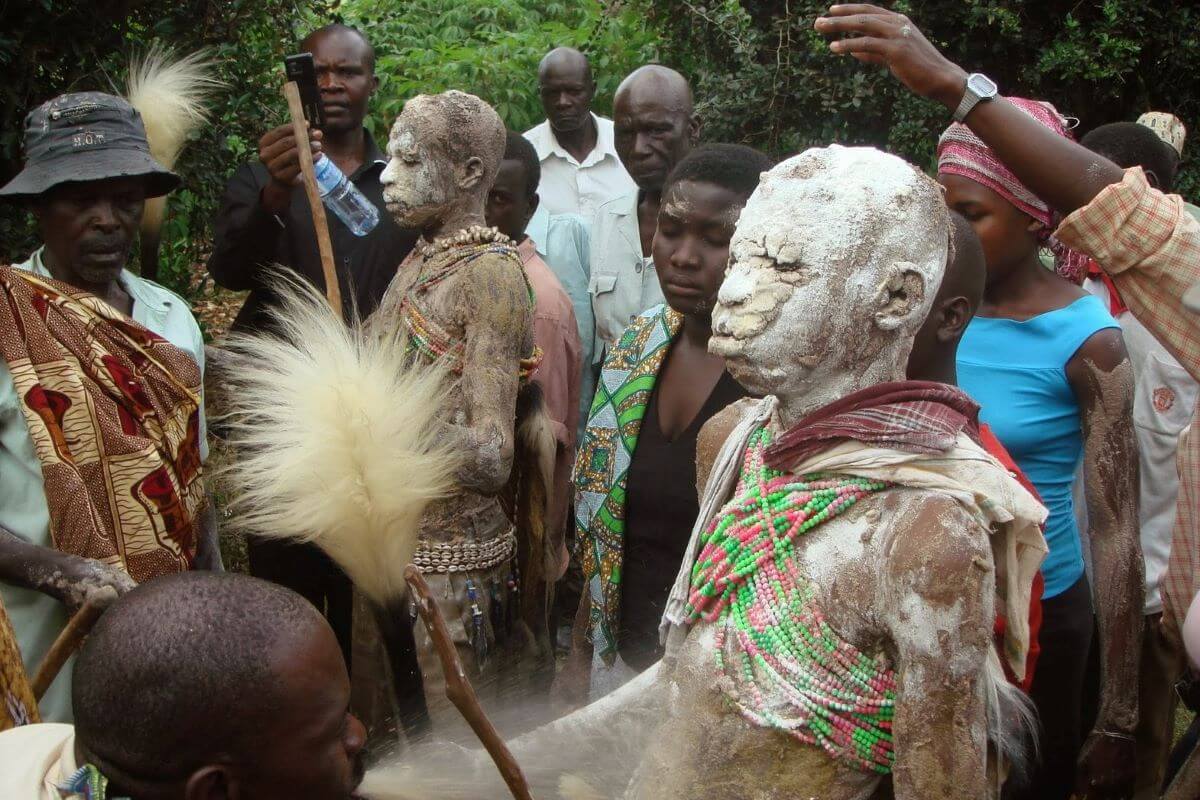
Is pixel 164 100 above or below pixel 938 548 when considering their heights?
above

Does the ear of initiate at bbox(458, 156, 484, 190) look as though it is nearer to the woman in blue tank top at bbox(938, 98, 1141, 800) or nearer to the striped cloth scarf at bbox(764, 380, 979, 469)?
the woman in blue tank top at bbox(938, 98, 1141, 800)

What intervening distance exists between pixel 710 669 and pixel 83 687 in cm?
98

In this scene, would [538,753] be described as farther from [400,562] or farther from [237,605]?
[237,605]

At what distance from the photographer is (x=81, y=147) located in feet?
10.8

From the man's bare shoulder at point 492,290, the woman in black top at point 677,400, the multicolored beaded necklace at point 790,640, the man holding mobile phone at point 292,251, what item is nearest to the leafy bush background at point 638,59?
the man holding mobile phone at point 292,251

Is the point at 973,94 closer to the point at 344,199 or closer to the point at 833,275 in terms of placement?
the point at 833,275

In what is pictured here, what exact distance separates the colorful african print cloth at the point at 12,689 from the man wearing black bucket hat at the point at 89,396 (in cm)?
33

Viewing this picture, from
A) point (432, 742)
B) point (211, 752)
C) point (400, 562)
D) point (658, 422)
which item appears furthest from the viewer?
point (658, 422)

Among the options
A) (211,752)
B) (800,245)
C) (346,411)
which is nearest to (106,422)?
(346,411)

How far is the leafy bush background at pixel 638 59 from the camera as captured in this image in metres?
4.80

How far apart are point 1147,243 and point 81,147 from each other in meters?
2.65

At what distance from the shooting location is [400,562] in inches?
105

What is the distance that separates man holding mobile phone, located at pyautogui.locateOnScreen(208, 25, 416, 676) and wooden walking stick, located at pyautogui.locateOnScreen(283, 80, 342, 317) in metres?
0.32

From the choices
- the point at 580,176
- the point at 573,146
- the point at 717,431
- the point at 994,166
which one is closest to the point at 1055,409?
the point at 994,166
